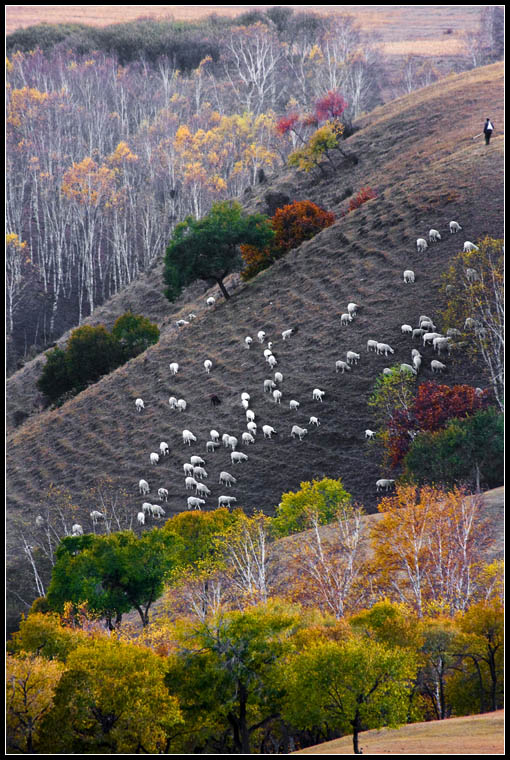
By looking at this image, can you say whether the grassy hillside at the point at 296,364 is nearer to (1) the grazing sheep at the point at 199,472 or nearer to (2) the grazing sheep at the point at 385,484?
(2) the grazing sheep at the point at 385,484

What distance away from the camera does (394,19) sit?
164750 mm

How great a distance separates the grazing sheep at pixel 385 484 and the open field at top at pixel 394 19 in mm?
114970

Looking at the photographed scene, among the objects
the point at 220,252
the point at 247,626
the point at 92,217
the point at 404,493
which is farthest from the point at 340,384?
the point at 92,217

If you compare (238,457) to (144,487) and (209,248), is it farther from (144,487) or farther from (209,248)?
(209,248)

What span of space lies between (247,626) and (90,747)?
5.45 meters

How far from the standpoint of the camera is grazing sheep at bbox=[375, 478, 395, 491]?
46.0 metres

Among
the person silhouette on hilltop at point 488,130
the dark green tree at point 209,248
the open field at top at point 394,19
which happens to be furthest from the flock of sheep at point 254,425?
the open field at top at point 394,19

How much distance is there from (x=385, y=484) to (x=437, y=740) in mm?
25274

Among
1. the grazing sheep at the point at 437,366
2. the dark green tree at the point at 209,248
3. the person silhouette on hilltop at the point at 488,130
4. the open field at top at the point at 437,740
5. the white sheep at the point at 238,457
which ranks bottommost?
the white sheep at the point at 238,457

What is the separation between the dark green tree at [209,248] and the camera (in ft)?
235

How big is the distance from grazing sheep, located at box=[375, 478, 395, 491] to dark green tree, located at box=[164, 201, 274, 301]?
30.9m

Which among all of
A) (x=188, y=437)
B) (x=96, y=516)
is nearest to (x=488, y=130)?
(x=188, y=437)

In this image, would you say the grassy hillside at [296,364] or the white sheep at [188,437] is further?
the white sheep at [188,437]

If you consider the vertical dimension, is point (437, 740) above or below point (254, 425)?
above
